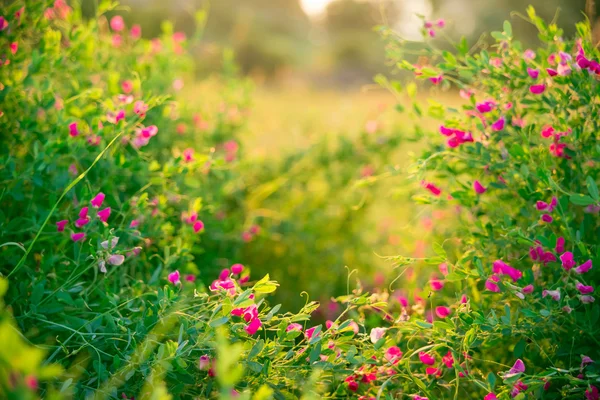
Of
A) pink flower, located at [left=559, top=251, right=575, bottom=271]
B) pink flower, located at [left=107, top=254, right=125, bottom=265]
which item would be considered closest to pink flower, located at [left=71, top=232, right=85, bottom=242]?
pink flower, located at [left=107, top=254, right=125, bottom=265]

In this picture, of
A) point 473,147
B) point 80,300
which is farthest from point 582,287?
point 80,300

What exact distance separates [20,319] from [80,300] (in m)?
0.16

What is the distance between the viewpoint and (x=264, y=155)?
296 cm

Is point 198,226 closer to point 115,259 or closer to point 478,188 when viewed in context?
point 115,259

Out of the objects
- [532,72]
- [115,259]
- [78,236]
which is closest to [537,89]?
[532,72]

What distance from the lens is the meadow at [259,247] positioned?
1.28m

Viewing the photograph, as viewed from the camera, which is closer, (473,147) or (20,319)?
(20,319)

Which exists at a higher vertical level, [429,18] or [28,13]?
[28,13]

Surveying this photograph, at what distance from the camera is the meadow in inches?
50.3

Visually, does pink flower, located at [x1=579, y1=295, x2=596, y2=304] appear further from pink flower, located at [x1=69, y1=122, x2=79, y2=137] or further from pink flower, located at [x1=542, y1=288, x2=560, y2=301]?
pink flower, located at [x1=69, y1=122, x2=79, y2=137]

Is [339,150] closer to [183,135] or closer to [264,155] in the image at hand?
[264,155]

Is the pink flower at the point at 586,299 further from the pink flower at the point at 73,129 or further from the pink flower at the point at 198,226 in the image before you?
the pink flower at the point at 73,129

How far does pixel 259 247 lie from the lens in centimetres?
264

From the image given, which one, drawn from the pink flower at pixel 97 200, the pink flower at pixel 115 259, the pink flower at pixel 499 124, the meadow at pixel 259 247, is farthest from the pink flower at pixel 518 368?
the pink flower at pixel 97 200
